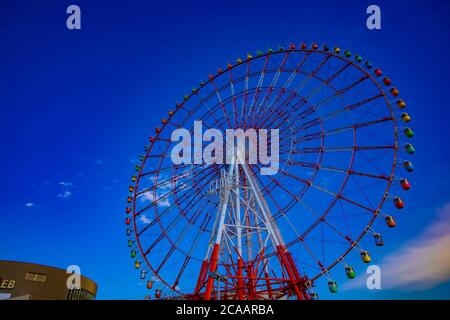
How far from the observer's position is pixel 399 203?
49.2ft

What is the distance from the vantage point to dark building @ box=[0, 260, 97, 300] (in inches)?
1674

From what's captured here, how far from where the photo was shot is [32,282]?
44281 mm

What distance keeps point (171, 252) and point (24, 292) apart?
115ft

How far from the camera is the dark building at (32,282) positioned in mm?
42531

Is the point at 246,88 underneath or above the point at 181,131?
above
